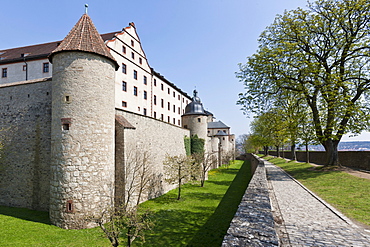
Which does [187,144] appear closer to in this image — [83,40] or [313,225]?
[83,40]

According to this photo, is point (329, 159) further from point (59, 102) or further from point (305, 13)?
point (59, 102)

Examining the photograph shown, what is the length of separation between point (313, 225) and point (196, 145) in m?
17.4

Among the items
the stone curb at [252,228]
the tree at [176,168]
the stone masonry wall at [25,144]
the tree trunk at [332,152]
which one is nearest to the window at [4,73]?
the stone masonry wall at [25,144]

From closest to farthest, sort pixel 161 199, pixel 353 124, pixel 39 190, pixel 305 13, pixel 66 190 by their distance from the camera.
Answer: pixel 66 190 < pixel 39 190 < pixel 161 199 < pixel 353 124 < pixel 305 13

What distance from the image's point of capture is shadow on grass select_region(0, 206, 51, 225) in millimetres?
10375

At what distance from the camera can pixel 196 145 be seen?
23.9m

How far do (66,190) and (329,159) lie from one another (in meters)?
21.0

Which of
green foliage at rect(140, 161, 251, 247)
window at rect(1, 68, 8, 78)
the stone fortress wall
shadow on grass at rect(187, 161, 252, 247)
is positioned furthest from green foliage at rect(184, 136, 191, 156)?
window at rect(1, 68, 8, 78)

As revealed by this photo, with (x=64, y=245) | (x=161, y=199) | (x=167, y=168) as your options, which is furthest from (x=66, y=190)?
(x=167, y=168)

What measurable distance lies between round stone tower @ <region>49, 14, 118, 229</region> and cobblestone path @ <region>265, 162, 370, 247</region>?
8.11 m

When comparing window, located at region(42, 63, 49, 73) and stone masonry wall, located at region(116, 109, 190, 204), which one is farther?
window, located at region(42, 63, 49, 73)

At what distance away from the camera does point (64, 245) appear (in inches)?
306

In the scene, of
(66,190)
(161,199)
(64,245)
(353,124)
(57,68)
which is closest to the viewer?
(64,245)

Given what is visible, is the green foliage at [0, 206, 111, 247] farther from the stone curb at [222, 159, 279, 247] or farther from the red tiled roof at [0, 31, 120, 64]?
the red tiled roof at [0, 31, 120, 64]
